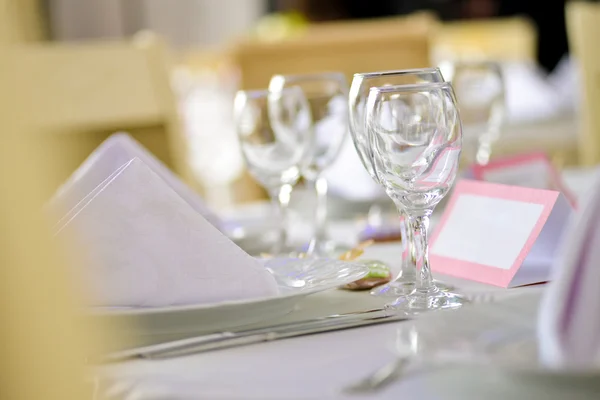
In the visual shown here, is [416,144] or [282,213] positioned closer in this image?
[416,144]

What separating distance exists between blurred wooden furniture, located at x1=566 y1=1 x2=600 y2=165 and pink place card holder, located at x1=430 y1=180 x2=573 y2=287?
4.26 ft

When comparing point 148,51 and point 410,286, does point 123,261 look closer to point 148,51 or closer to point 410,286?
point 410,286

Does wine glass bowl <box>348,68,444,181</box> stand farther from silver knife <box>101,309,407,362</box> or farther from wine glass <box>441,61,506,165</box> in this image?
wine glass <box>441,61,506,165</box>

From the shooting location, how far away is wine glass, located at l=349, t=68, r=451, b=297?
0.68 meters

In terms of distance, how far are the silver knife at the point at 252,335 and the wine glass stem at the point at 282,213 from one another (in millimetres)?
315

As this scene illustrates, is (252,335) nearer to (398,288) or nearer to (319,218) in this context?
(398,288)

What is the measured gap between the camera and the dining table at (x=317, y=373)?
49cm

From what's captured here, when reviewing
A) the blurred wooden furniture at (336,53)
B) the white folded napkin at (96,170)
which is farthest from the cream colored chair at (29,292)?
the blurred wooden furniture at (336,53)

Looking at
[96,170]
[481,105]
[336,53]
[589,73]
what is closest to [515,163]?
[481,105]

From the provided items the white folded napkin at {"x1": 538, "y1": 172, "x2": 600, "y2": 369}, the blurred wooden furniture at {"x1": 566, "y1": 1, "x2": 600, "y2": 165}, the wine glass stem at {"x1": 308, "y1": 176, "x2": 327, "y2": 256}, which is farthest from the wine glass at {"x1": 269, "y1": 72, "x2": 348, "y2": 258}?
the blurred wooden furniture at {"x1": 566, "y1": 1, "x2": 600, "y2": 165}

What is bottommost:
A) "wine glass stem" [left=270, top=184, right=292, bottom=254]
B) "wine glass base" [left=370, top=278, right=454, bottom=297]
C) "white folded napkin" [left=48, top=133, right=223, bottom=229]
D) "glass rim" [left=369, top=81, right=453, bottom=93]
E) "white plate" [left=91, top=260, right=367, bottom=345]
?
"wine glass base" [left=370, top=278, right=454, bottom=297]

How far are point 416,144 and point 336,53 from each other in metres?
2.07

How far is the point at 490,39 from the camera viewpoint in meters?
5.22

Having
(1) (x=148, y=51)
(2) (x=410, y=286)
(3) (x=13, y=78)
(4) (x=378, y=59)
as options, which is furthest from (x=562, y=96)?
(3) (x=13, y=78)
